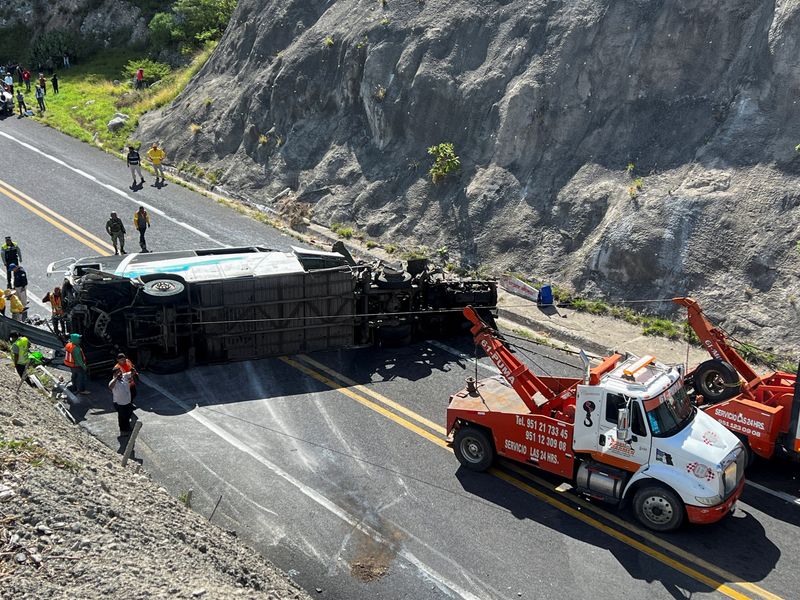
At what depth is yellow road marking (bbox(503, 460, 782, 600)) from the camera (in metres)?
12.3

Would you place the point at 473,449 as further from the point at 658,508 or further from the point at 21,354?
the point at 21,354

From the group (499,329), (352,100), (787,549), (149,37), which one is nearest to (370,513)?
(787,549)

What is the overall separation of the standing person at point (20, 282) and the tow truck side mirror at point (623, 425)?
1444cm

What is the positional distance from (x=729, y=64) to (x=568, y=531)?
15.2 meters

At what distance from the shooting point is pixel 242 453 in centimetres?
1563

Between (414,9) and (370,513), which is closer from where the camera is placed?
(370,513)

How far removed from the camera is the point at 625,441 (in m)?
13.6

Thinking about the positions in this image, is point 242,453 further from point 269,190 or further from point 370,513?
point 269,190

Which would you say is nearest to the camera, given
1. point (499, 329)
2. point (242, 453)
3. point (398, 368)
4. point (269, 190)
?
point (242, 453)

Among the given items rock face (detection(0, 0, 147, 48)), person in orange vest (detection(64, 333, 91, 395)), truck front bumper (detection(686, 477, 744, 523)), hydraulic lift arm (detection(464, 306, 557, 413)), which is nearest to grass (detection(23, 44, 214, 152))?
rock face (detection(0, 0, 147, 48))

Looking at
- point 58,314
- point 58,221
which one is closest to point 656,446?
point 58,314

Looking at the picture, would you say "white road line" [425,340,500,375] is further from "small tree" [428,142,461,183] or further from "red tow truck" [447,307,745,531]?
"small tree" [428,142,461,183]

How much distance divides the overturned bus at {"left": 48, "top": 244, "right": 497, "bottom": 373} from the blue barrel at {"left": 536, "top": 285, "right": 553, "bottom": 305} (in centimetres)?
192

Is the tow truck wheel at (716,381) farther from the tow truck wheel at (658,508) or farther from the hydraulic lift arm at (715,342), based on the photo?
the tow truck wheel at (658,508)
